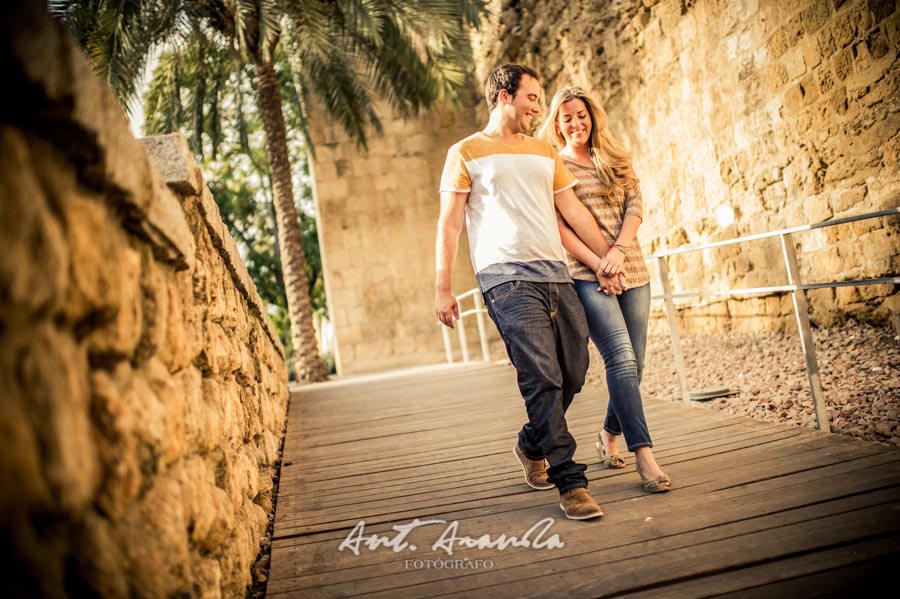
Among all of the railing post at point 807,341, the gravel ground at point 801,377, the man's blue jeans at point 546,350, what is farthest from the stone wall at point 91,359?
the gravel ground at point 801,377

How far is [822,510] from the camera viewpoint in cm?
224

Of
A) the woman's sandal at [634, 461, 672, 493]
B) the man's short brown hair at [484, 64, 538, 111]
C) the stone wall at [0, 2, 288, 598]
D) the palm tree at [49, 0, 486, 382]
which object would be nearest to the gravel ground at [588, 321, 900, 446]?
the woman's sandal at [634, 461, 672, 493]

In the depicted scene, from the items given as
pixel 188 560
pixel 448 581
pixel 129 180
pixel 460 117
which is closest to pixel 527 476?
pixel 448 581

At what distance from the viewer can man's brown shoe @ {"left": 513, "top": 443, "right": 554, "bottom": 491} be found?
296cm

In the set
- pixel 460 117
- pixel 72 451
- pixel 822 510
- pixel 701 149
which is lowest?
pixel 822 510

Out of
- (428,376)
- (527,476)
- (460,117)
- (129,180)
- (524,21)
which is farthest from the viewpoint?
(460,117)

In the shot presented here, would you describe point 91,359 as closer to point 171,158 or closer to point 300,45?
point 171,158

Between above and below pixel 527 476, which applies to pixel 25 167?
above

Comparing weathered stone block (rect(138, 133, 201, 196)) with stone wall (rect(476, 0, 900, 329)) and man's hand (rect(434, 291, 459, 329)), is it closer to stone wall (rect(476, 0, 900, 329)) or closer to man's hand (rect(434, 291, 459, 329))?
man's hand (rect(434, 291, 459, 329))

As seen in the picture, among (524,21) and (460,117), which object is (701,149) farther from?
(460,117)

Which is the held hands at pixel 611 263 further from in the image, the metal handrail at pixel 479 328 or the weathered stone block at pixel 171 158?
the metal handrail at pixel 479 328

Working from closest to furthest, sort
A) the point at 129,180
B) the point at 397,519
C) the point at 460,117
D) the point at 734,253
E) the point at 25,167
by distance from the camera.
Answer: the point at 25,167 → the point at 129,180 → the point at 397,519 → the point at 734,253 → the point at 460,117

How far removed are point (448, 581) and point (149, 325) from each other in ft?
4.14

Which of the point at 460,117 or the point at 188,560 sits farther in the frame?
the point at 460,117
